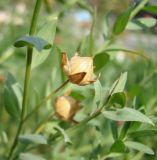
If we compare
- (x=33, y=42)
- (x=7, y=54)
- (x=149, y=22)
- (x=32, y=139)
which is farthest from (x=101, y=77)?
(x=33, y=42)

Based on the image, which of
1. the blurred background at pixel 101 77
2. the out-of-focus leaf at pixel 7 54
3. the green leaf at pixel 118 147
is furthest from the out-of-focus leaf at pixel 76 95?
the out-of-focus leaf at pixel 7 54

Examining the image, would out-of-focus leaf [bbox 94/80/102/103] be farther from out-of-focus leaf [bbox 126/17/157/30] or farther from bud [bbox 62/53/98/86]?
out-of-focus leaf [bbox 126/17/157/30]

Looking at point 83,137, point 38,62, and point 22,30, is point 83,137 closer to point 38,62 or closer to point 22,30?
point 22,30

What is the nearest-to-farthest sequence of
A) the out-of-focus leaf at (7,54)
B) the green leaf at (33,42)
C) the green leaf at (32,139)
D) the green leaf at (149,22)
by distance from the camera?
the green leaf at (33,42) → the green leaf at (32,139) → the green leaf at (149,22) → the out-of-focus leaf at (7,54)

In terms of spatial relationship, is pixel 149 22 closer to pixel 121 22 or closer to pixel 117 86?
pixel 121 22

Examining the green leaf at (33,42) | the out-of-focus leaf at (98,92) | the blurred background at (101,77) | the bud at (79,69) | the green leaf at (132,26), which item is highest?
the green leaf at (33,42)

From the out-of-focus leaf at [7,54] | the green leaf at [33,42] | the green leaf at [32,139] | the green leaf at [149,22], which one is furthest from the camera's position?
the out-of-focus leaf at [7,54]

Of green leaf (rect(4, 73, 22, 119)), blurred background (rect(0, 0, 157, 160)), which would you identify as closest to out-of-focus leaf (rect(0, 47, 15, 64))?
blurred background (rect(0, 0, 157, 160))

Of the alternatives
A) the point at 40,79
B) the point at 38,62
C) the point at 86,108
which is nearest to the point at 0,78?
the point at 40,79

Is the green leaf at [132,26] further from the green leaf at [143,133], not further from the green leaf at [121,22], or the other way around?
the green leaf at [143,133]
